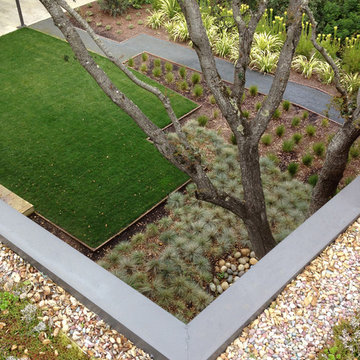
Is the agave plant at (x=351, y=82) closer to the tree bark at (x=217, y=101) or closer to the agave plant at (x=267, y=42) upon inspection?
the agave plant at (x=267, y=42)

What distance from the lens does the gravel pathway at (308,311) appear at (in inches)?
129

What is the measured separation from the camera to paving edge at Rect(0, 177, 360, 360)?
3203 millimetres

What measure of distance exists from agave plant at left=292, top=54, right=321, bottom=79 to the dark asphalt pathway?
412 mm

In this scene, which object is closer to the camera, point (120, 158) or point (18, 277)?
point (18, 277)

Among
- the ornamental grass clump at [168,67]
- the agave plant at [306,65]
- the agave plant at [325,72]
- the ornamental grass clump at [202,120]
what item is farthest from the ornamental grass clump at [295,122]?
the ornamental grass clump at [168,67]

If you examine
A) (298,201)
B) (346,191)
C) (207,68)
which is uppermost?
(207,68)

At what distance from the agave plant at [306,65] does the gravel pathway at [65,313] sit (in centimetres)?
733

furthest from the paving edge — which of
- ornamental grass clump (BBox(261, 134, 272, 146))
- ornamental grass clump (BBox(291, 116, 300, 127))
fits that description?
ornamental grass clump (BBox(291, 116, 300, 127))

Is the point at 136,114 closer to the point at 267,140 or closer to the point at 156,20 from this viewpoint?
the point at 267,140

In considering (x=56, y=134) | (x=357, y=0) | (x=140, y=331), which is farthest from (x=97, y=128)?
(x=357, y=0)

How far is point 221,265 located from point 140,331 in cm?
280

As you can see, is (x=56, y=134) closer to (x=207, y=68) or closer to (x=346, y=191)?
(x=207, y=68)

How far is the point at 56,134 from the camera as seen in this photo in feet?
26.3

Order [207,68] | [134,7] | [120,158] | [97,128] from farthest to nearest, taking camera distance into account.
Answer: [134,7], [97,128], [120,158], [207,68]
